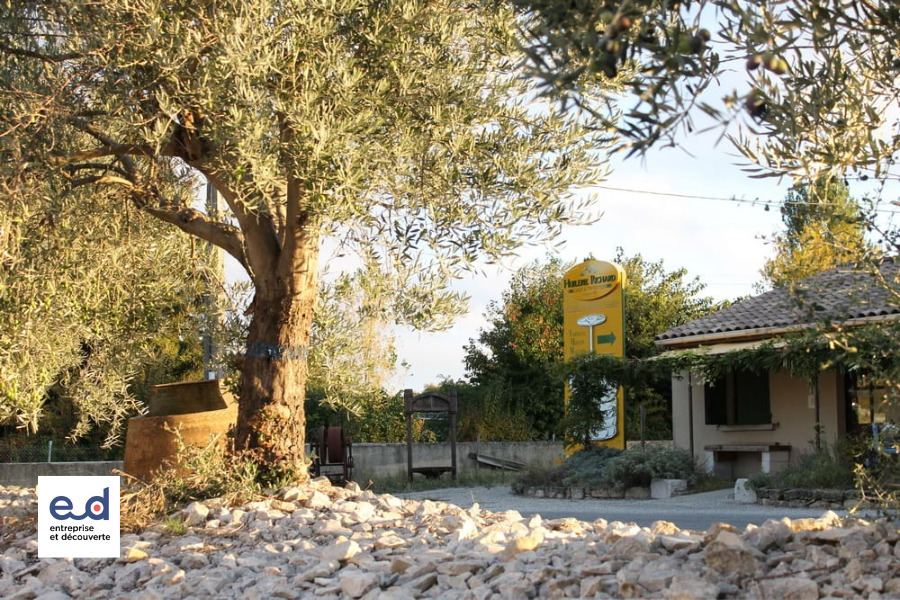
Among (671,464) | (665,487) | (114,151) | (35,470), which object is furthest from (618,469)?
(35,470)

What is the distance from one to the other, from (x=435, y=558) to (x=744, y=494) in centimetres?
995

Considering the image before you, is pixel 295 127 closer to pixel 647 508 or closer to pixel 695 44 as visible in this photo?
pixel 695 44

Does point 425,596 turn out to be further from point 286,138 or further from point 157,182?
point 157,182

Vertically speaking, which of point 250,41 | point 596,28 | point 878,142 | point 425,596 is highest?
point 250,41

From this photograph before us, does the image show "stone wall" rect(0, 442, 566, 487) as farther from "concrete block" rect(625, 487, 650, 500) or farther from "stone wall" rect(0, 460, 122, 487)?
"concrete block" rect(625, 487, 650, 500)

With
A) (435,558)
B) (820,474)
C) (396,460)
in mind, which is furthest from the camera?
(396,460)

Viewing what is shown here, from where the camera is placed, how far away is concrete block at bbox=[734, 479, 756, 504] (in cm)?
1462

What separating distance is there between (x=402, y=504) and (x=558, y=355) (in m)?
22.6

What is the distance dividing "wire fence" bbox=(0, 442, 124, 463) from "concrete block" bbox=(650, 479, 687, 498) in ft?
37.9

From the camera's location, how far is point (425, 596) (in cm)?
555

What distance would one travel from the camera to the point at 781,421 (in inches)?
742

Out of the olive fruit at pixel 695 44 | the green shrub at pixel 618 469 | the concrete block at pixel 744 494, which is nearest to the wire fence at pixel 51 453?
the green shrub at pixel 618 469

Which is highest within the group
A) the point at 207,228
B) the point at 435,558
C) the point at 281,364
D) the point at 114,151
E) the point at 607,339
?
the point at 114,151

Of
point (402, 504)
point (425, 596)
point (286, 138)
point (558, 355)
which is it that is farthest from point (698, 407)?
point (425, 596)
